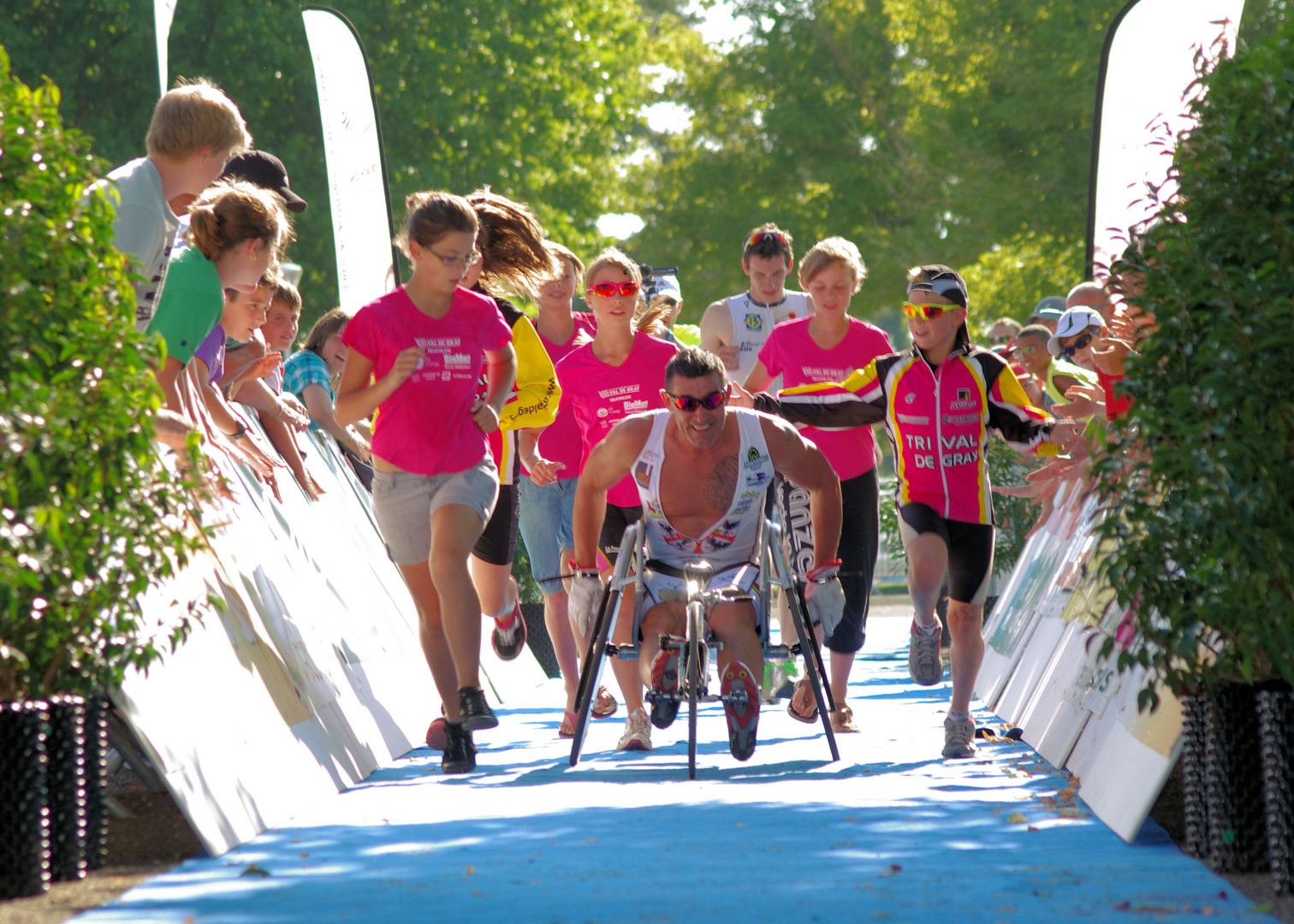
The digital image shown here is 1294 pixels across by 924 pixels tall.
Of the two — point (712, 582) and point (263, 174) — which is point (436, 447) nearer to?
point (712, 582)

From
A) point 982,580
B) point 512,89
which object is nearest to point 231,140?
point 982,580

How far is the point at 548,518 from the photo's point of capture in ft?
29.5

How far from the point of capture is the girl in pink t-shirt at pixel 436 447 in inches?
260

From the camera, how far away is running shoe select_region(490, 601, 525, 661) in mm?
8500

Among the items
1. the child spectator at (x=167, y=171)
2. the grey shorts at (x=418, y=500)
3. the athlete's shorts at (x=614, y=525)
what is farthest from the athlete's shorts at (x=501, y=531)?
the child spectator at (x=167, y=171)

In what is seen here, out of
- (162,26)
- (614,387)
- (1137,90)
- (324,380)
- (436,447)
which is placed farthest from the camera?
(162,26)

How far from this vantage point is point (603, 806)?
5.59 meters

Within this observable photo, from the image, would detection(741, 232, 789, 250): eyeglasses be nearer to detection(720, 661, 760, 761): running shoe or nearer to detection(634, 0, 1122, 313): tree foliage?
detection(720, 661, 760, 761): running shoe

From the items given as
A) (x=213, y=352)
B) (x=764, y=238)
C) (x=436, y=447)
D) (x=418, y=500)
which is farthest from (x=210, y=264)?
(x=764, y=238)

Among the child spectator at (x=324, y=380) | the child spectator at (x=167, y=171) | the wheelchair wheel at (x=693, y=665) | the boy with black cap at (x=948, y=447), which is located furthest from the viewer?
the child spectator at (x=324, y=380)

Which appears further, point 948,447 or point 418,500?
point 948,447

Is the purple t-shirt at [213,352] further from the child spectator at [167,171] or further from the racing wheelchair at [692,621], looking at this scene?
the racing wheelchair at [692,621]

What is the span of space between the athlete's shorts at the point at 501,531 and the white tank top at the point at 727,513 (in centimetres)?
143

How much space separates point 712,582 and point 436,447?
4.17 feet
